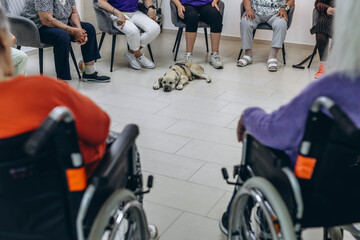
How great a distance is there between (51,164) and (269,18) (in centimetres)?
417

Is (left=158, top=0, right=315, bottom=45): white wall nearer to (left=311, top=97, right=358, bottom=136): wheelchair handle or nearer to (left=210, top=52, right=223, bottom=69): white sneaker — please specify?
(left=210, top=52, right=223, bottom=69): white sneaker

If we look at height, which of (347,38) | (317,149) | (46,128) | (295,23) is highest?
(347,38)

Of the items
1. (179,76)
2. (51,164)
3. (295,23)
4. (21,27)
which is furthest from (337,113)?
(295,23)

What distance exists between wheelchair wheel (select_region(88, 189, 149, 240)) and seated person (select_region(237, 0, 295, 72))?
359 centimetres

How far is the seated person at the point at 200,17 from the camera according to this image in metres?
4.88

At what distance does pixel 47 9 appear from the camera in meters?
3.86

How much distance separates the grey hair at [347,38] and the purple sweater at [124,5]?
3.62 metres

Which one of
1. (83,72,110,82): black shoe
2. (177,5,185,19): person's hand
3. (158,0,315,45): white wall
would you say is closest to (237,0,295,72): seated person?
(177,5,185,19): person's hand

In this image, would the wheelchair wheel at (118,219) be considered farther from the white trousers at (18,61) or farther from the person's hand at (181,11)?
the person's hand at (181,11)

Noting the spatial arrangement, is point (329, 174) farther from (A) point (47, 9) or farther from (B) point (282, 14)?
(B) point (282, 14)

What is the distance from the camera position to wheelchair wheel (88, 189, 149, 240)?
4.22 feet

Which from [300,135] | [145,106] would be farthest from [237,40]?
[300,135]

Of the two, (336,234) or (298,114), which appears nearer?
(298,114)

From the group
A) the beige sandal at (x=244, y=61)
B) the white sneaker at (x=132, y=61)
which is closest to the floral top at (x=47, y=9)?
the white sneaker at (x=132, y=61)
